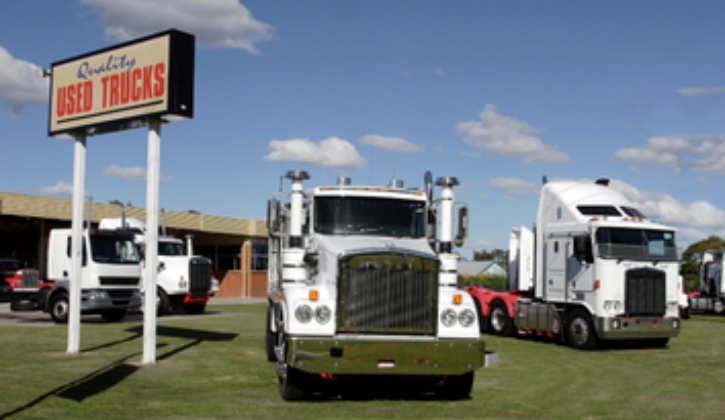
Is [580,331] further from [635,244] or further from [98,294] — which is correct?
[98,294]

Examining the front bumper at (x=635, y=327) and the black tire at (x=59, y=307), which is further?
the black tire at (x=59, y=307)

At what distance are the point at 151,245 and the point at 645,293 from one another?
36.0ft

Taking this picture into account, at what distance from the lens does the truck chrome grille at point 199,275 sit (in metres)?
24.5

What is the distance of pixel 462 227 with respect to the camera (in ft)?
34.0

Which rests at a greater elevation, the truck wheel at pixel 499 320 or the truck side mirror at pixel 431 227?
the truck side mirror at pixel 431 227

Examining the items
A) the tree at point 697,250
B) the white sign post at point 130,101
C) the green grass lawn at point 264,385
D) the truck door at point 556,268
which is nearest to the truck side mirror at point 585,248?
the truck door at point 556,268

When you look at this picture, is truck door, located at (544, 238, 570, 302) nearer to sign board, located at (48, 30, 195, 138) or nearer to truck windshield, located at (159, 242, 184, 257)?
sign board, located at (48, 30, 195, 138)

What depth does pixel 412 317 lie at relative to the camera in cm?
899

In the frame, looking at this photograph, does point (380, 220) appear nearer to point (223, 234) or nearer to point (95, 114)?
point (95, 114)

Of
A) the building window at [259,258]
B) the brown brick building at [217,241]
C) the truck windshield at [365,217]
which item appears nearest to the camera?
the truck windshield at [365,217]

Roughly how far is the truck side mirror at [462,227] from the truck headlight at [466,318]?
1487 mm

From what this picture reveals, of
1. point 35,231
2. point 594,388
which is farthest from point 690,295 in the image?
point 35,231

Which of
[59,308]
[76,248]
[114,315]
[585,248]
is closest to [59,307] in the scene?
[59,308]

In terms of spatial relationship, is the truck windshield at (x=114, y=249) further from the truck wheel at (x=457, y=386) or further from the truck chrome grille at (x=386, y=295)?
the truck wheel at (x=457, y=386)
